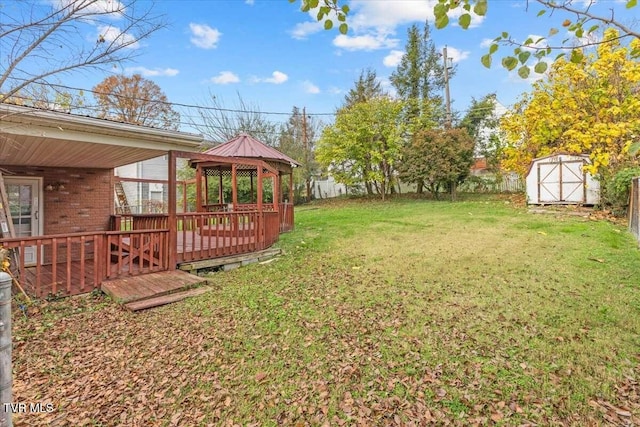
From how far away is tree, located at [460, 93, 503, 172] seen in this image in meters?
19.8

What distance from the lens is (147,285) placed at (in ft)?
17.1

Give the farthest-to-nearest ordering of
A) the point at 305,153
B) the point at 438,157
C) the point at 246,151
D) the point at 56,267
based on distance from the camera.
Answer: the point at 305,153, the point at 438,157, the point at 246,151, the point at 56,267

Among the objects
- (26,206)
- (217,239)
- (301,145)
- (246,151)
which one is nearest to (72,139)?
(217,239)

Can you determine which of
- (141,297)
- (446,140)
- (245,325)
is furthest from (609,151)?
(141,297)

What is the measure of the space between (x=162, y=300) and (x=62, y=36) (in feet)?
11.3

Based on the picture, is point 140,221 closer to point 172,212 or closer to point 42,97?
point 172,212

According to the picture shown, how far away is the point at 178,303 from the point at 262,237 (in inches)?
124

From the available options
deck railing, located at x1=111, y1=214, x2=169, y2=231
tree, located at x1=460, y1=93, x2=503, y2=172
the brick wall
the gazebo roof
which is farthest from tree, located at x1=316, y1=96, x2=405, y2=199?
the brick wall

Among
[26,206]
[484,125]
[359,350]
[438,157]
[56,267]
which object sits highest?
[484,125]

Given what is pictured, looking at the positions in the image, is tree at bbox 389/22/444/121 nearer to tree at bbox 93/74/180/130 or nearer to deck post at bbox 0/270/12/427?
tree at bbox 93/74/180/130

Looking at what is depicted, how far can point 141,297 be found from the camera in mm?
4777

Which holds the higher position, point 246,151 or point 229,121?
point 229,121

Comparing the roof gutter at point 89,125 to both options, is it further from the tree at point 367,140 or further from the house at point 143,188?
the house at point 143,188

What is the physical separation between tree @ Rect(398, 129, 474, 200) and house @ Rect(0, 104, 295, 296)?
1016 centimetres
